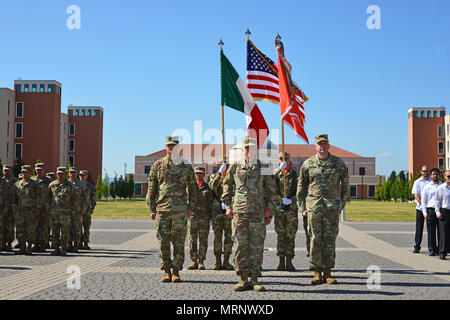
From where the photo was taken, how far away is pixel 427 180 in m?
12.6

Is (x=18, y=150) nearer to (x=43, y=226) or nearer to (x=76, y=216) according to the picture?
(x=43, y=226)

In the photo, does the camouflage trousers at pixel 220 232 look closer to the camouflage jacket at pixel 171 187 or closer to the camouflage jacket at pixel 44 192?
the camouflage jacket at pixel 171 187

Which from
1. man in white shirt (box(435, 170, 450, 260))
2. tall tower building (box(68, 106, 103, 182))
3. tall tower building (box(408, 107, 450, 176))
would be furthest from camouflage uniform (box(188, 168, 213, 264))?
tall tower building (box(408, 107, 450, 176))

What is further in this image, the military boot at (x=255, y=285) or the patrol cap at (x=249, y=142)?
the patrol cap at (x=249, y=142)

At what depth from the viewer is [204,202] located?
9.45 metres

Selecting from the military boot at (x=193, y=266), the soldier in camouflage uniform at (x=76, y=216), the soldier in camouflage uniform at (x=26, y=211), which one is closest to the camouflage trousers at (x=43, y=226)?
the soldier in camouflage uniform at (x=26, y=211)

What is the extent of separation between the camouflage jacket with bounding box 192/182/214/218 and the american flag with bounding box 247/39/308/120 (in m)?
3.06

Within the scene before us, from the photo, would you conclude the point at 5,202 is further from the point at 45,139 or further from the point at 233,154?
the point at 45,139

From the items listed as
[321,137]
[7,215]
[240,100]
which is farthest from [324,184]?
[7,215]

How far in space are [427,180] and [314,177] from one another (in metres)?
6.14

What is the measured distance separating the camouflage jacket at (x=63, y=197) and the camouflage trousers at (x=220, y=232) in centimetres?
404

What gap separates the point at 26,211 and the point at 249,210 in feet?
22.5

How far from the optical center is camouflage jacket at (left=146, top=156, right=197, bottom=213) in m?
7.76

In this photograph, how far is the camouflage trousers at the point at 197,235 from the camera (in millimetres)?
9258
